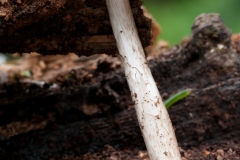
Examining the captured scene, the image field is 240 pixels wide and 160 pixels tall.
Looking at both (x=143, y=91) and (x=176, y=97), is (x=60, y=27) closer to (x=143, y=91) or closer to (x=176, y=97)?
(x=143, y=91)

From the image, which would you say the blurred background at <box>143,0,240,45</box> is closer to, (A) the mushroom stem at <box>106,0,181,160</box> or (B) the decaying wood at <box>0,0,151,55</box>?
(B) the decaying wood at <box>0,0,151,55</box>

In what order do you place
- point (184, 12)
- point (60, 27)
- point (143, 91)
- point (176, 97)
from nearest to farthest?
point (143, 91) < point (60, 27) < point (176, 97) < point (184, 12)

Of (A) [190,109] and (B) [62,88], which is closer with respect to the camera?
(A) [190,109]

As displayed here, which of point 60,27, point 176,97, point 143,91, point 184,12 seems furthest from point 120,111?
point 184,12

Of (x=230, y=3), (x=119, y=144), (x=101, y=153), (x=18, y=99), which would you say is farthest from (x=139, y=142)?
(x=230, y=3)

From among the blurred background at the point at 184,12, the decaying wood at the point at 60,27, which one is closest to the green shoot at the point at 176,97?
the decaying wood at the point at 60,27

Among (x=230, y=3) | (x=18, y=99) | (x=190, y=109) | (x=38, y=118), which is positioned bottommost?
(x=190, y=109)

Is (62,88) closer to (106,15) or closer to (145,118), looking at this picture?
(106,15)
